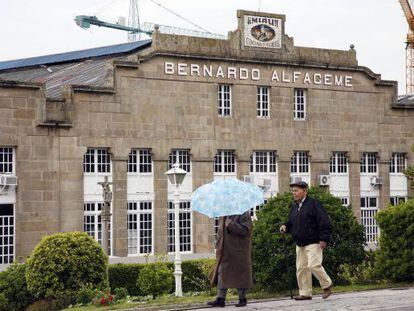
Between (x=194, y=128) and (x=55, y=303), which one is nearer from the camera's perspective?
(x=55, y=303)

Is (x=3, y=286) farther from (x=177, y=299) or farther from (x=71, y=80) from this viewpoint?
(x=71, y=80)

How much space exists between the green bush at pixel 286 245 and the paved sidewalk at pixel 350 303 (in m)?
2.10

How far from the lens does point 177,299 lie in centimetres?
2105

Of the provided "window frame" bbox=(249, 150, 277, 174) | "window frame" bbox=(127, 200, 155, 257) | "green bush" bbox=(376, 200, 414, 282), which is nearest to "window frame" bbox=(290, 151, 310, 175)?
"window frame" bbox=(249, 150, 277, 174)

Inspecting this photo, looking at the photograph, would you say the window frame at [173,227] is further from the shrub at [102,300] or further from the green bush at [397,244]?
the shrub at [102,300]

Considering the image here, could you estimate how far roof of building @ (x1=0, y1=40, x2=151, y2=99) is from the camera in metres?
41.7

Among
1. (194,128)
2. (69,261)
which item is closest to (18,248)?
(194,128)

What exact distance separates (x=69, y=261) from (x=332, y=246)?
237 inches

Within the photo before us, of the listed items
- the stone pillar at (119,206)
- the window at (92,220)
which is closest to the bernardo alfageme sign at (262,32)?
the stone pillar at (119,206)

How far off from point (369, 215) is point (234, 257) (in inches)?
1193

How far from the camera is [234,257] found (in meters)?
18.7

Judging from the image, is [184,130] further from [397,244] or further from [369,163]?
[397,244]

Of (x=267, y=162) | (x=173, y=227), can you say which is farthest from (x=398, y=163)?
(x=173, y=227)

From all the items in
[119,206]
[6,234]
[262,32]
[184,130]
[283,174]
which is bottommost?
[6,234]
